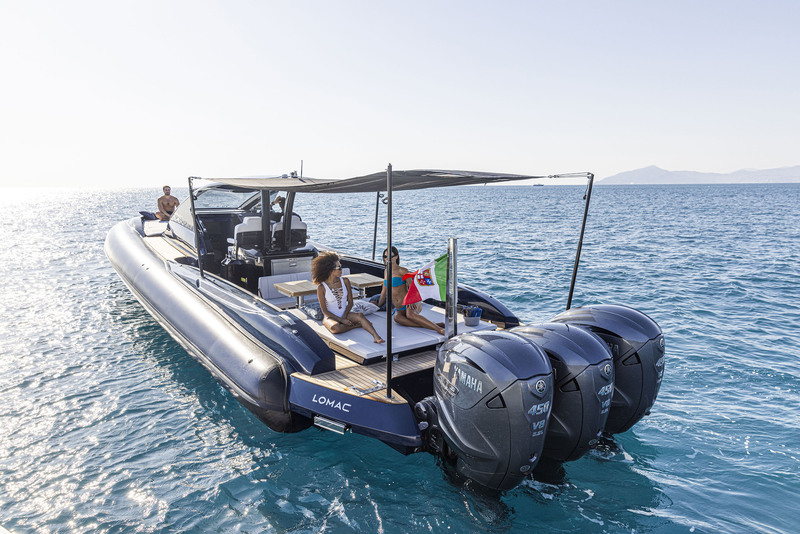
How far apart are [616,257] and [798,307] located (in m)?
8.13

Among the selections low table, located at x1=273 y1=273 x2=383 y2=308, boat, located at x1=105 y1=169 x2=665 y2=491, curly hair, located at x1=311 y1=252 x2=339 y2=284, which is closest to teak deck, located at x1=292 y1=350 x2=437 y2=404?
boat, located at x1=105 y1=169 x2=665 y2=491

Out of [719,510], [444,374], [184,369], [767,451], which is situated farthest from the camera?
[184,369]

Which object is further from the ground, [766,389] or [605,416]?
[605,416]

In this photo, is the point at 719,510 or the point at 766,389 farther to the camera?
the point at 766,389

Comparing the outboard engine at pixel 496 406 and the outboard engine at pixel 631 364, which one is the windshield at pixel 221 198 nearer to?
the outboard engine at pixel 496 406

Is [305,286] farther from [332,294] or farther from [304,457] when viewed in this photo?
[304,457]

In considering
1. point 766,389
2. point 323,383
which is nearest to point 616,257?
point 766,389

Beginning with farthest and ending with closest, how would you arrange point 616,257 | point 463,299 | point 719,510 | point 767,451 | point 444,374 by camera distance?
point 616,257, point 463,299, point 767,451, point 719,510, point 444,374

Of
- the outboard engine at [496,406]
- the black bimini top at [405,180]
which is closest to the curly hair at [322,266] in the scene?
the black bimini top at [405,180]

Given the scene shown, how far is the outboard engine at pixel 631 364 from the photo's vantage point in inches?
164

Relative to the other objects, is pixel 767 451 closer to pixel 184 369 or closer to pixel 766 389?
pixel 766 389

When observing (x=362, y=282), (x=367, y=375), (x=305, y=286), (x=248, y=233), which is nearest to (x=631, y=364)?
(x=367, y=375)

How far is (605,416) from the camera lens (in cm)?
379

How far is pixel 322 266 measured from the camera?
547cm
